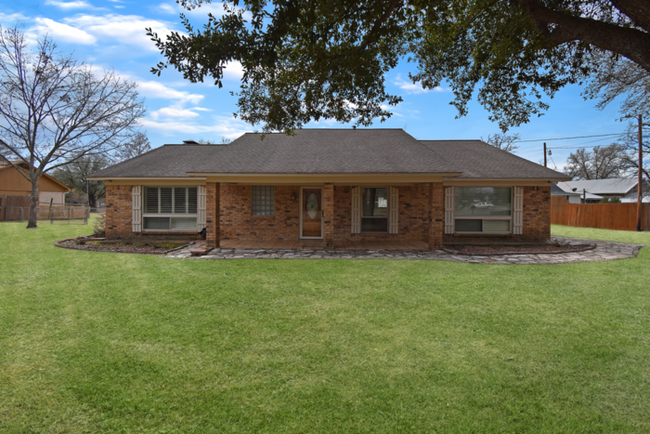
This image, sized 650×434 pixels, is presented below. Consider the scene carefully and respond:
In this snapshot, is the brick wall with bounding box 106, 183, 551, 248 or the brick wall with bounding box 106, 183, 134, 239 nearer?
the brick wall with bounding box 106, 183, 551, 248

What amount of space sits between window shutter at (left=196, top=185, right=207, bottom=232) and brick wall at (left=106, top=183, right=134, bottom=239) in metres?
2.59

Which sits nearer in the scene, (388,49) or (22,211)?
(388,49)

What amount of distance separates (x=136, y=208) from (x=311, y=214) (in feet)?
21.6

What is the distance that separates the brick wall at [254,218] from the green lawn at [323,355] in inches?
234

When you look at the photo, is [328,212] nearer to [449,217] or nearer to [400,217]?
[400,217]

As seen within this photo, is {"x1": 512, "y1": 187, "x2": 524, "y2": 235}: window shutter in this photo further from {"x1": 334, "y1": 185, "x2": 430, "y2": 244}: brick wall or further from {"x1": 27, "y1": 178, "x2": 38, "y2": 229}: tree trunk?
{"x1": 27, "y1": 178, "x2": 38, "y2": 229}: tree trunk

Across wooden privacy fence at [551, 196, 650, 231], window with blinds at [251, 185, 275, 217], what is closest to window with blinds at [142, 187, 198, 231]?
window with blinds at [251, 185, 275, 217]

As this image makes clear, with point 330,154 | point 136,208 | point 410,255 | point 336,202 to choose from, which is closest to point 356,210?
point 336,202

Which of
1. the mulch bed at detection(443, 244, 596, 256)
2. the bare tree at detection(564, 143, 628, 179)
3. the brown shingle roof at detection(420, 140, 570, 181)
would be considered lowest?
the mulch bed at detection(443, 244, 596, 256)

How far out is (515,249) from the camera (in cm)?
1100

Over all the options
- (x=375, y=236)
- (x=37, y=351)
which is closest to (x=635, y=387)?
(x=37, y=351)

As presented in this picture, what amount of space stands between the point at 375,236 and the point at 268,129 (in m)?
7.11

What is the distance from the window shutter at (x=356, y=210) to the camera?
12.7 m

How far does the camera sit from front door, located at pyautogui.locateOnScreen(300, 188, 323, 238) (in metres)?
12.8
